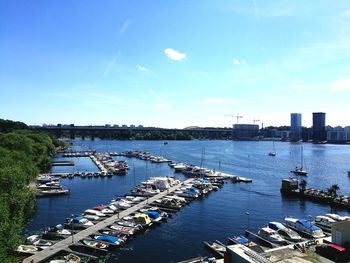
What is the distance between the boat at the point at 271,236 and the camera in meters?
36.3

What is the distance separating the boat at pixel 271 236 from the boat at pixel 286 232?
1.02 meters

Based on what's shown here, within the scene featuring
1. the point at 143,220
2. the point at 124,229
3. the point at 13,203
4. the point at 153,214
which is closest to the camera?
the point at 13,203

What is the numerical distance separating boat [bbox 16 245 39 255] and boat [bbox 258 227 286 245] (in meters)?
21.5

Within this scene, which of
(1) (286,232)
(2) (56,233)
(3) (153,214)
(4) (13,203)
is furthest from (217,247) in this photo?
(4) (13,203)

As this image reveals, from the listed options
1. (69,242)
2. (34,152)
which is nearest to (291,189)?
(69,242)

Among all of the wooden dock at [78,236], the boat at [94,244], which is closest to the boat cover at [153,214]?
the wooden dock at [78,236]

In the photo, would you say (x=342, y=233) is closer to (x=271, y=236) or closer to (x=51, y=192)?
(x=271, y=236)

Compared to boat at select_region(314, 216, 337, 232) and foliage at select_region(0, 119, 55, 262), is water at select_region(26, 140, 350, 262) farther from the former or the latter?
boat at select_region(314, 216, 337, 232)

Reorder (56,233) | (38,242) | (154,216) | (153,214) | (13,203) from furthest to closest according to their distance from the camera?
(153,214)
(154,216)
(56,233)
(38,242)
(13,203)

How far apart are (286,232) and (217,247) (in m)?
8.49

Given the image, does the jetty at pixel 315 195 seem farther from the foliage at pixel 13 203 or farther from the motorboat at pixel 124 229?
the foliage at pixel 13 203

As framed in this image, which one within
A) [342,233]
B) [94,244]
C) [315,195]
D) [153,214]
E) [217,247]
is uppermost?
[342,233]

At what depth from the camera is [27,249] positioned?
3184 centimetres

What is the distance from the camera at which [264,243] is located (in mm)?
36688
